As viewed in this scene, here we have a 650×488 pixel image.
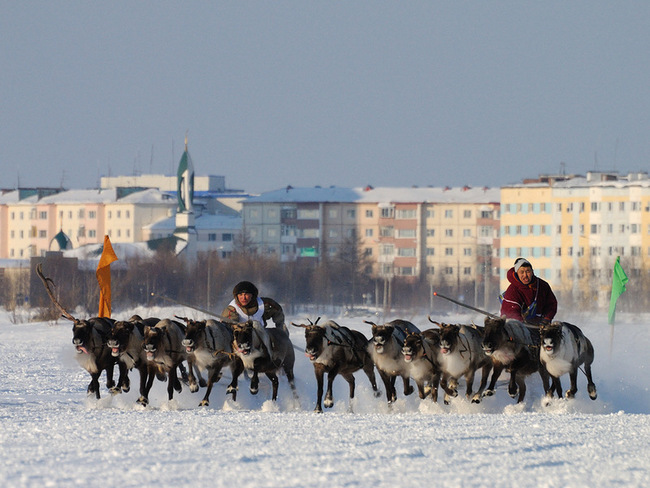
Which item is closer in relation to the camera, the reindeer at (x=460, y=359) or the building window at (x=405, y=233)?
the reindeer at (x=460, y=359)

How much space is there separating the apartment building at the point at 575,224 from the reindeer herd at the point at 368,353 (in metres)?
80.7

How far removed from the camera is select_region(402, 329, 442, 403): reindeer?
17.5 m

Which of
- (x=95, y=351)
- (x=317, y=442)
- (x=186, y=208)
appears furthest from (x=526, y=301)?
(x=186, y=208)

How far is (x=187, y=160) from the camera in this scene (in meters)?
122

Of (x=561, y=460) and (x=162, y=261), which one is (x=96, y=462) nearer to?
(x=561, y=460)

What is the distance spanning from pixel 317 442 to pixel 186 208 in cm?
10757

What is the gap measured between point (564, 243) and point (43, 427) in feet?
304

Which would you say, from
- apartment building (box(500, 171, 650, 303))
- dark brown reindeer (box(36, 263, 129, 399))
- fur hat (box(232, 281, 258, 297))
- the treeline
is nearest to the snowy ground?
dark brown reindeer (box(36, 263, 129, 399))

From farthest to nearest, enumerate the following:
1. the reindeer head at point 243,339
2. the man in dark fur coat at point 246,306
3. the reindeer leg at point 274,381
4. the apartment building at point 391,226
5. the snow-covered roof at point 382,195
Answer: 1. the snow-covered roof at point 382,195
2. the apartment building at point 391,226
3. the man in dark fur coat at point 246,306
4. the reindeer leg at point 274,381
5. the reindeer head at point 243,339

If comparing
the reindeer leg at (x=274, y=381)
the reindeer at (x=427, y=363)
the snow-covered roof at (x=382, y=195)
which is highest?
the snow-covered roof at (x=382, y=195)

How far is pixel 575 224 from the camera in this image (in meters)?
105

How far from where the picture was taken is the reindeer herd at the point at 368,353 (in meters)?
17.4

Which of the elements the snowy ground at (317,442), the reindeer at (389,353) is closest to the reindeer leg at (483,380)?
the snowy ground at (317,442)

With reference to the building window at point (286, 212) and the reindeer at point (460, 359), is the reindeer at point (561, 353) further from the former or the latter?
the building window at point (286, 212)
